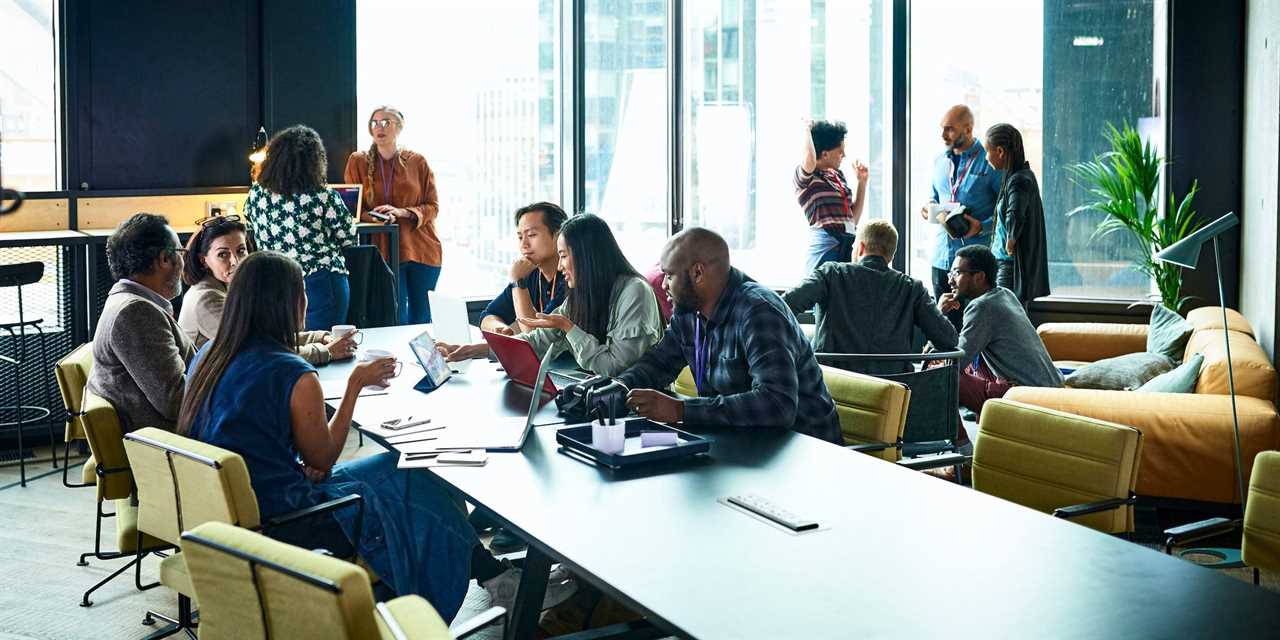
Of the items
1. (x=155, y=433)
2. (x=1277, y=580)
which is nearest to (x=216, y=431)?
(x=155, y=433)

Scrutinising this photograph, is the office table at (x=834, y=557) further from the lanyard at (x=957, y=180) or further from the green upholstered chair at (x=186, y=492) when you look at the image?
the lanyard at (x=957, y=180)

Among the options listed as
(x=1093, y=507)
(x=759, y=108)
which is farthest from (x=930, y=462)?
(x=759, y=108)

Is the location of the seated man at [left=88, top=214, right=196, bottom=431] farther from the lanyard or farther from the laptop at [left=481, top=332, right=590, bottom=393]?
the lanyard

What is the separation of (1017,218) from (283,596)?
5.85 metres

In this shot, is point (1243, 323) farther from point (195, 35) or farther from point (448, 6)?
point (195, 35)

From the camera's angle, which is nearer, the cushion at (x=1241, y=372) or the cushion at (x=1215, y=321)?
the cushion at (x=1241, y=372)

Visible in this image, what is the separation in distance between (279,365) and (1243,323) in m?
4.96

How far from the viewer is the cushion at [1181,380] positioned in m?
5.09

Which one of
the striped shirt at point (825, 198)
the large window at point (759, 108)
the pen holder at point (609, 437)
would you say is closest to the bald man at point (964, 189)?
the striped shirt at point (825, 198)

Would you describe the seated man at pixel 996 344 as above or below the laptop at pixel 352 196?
below

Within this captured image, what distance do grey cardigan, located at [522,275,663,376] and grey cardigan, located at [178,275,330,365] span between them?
1.02m

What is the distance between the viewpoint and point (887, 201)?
860 centimetres

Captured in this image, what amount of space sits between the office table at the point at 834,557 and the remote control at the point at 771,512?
0.04 meters

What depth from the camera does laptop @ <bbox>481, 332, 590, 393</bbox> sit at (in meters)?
4.03
